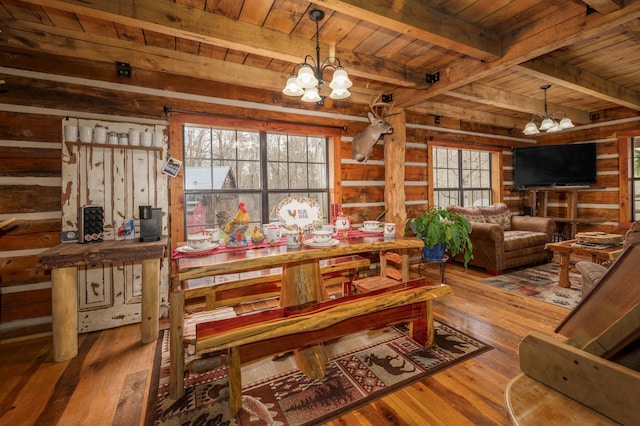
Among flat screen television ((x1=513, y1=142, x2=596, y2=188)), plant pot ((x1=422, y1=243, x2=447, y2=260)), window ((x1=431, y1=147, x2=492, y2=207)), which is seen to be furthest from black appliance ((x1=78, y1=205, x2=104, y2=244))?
flat screen television ((x1=513, y1=142, x2=596, y2=188))

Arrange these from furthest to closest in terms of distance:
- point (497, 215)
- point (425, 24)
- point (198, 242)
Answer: point (497, 215), point (425, 24), point (198, 242)

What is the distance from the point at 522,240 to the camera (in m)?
4.50

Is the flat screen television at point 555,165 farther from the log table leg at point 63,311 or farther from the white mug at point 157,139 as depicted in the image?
the log table leg at point 63,311

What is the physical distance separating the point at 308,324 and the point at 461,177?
207 inches

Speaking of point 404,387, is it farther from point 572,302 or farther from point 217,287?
point 572,302

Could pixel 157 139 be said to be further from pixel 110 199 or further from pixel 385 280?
pixel 385 280

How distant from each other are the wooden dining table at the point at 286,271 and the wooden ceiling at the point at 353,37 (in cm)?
171

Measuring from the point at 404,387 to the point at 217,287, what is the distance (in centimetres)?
155

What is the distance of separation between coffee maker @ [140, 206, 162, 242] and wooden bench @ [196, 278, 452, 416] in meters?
1.29

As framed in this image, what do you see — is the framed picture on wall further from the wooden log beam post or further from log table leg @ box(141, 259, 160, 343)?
the wooden log beam post

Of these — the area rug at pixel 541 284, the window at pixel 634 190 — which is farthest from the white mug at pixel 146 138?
A: the window at pixel 634 190

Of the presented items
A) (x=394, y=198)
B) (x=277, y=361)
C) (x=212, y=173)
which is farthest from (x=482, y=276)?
(x=212, y=173)

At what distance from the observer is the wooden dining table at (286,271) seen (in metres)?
1.82

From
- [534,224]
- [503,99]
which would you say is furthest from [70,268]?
[534,224]
